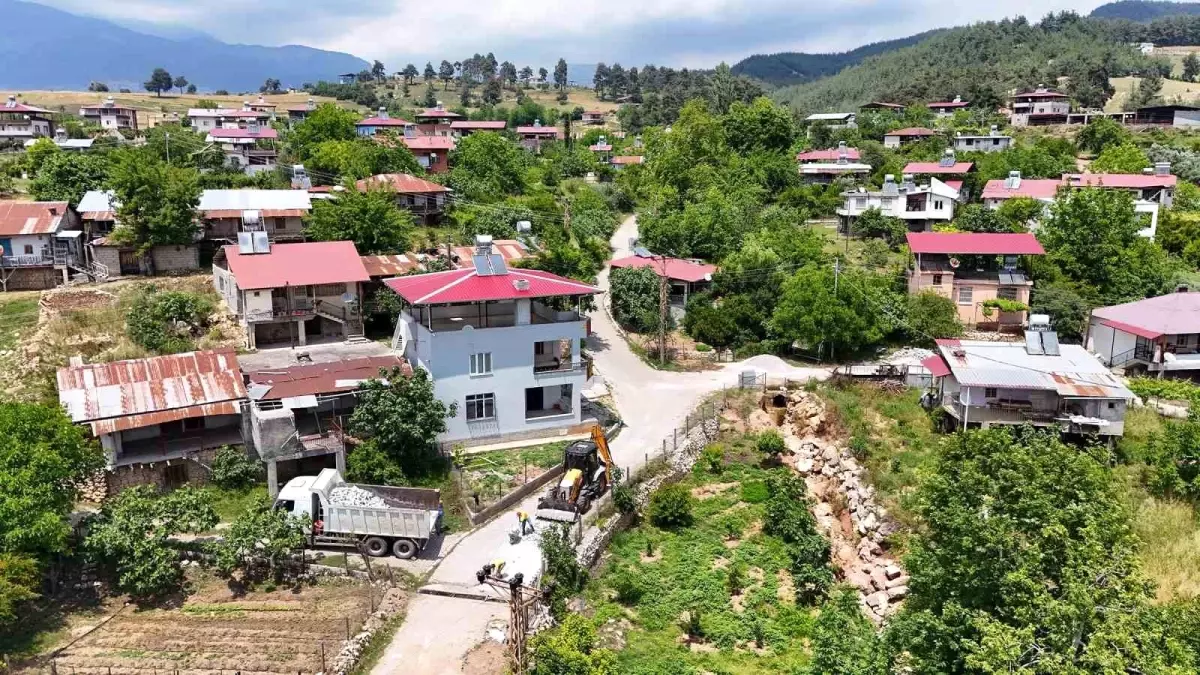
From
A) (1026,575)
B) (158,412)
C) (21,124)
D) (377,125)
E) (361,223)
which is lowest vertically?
(158,412)

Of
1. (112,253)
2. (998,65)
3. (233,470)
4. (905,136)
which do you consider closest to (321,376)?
(233,470)

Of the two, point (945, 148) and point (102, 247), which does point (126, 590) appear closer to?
point (102, 247)

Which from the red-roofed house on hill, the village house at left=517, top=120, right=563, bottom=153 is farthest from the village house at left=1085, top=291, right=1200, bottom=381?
the village house at left=517, top=120, right=563, bottom=153

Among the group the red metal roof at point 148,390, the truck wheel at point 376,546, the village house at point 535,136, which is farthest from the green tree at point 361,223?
the village house at point 535,136

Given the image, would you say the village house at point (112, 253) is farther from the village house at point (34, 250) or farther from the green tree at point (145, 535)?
the green tree at point (145, 535)

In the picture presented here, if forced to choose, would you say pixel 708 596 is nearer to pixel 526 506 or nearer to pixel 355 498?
pixel 526 506

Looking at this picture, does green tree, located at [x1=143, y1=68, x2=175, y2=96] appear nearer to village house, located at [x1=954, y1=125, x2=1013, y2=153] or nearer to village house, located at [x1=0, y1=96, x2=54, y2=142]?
village house, located at [x1=0, y1=96, x2=54, y2=142]
